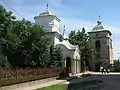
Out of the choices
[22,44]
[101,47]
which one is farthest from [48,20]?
[101,47]

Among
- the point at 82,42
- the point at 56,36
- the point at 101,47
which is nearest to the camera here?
the point at 56,36

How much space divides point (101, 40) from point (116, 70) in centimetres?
962

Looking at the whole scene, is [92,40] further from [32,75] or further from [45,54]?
[32,75]

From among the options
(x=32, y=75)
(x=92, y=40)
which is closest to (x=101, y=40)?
(x=92, y=40)

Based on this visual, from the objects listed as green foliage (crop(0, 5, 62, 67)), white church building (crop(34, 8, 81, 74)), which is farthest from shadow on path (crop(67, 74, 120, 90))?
white church building (crop(34, 8, 81, 74))

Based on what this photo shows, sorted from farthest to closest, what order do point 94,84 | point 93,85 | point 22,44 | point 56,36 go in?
1. point 56,36
2. point 22,44
3. point 94,84
4. point 93,85

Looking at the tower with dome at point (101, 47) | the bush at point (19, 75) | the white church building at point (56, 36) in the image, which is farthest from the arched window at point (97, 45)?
the bush at point (19, 75)

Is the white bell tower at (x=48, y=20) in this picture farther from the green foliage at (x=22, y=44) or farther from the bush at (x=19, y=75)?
the bush at (x=19, y=75)

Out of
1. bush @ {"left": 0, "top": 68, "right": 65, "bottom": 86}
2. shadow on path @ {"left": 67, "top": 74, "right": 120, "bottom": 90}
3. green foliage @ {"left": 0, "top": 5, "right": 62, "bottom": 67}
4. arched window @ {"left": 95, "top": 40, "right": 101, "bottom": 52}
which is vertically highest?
arched window @ {"left": 95, "top": 40, "right": 101, "bottom": 52}

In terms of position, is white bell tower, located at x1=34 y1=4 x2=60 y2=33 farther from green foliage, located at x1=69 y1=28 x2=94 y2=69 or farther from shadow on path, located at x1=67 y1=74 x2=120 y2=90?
shadow on path, located at x1=67 y1=74 x2=120 y2=90

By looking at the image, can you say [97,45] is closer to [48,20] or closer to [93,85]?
[48,20]

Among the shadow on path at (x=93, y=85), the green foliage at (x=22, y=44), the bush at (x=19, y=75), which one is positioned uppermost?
the green foliage at (x=22, y=44)

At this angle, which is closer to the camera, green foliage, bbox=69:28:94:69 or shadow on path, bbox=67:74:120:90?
shadow on path, bbox=67:74:120:90

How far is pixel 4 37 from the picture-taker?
123 feet
